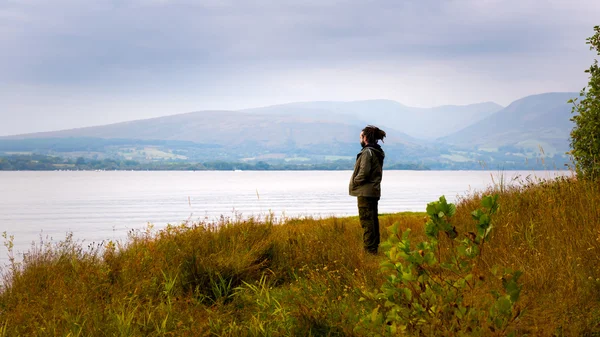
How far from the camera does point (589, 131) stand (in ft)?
35.9

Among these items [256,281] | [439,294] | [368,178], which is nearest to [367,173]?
[368,178]

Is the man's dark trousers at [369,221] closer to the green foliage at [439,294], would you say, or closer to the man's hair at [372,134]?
the man's hair at [372,134]

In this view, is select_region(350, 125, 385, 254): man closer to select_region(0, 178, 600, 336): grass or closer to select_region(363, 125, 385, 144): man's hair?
select_region(363, 125, 385, 144): man's hair

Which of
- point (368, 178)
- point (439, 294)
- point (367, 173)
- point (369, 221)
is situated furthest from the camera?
point (369, 221)

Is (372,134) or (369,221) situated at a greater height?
(372,134)

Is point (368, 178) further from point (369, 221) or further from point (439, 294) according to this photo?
point (439, 294)

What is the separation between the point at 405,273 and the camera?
4105 mm

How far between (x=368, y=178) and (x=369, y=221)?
31.8 inches

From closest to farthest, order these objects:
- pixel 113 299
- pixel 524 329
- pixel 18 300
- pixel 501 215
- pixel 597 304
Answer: pixel 524 329
pixel 597 304
pixel 113 299
pixel 18 300
pixel 501 215

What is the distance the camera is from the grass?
5.55 meters

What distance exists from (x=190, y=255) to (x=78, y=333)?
266cm

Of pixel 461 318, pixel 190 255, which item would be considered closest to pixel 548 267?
pixel 461 318

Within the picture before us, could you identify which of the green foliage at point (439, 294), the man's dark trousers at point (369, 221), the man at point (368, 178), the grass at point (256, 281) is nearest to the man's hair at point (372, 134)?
the man at point (368, 178)

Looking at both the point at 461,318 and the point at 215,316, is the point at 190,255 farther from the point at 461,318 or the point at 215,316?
the point at 461,318
